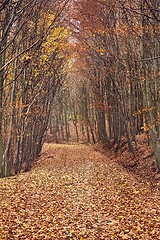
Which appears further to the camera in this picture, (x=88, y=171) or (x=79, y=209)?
(x=88, y=171)

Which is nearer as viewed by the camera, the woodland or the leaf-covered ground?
the leaf-covered ground

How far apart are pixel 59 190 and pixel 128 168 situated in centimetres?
592

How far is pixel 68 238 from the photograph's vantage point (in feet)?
20.5

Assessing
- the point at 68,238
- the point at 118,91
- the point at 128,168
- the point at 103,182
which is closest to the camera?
the point at 68,238

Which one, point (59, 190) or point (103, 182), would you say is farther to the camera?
point (103, 182)

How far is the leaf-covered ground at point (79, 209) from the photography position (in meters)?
6.53

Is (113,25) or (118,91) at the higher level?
(113,25)

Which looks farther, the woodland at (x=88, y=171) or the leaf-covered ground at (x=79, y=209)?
the woodland at (x=88, y=171)

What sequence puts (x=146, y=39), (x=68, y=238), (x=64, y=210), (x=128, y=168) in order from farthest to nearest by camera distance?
1. (x=128, y=168)
2. (x=146, y=39)
3. (x=64, y=210)
4. (x=68, y=238)

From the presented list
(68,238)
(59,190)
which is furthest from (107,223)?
(59,190)

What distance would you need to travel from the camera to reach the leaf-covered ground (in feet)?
21.4

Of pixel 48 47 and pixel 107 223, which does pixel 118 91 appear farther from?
pixel 107 223

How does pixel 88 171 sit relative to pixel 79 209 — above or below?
above

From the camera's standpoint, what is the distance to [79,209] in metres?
8.38
